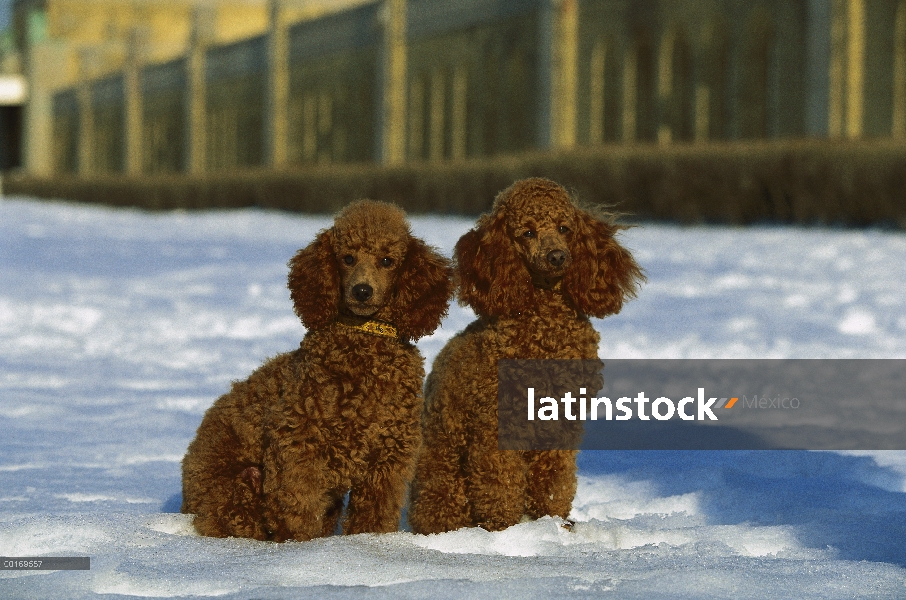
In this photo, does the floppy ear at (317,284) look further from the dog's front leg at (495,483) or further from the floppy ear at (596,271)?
the floppy ear at (596,271)

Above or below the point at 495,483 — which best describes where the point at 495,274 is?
above

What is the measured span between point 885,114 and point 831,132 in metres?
0.79

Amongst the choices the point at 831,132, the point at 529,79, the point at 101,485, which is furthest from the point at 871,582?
the point at 529,79

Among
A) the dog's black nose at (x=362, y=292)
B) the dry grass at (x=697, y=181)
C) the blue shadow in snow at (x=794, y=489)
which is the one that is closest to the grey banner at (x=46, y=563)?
the dog's black nose at (x=362, y=292)

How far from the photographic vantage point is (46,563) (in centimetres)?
371

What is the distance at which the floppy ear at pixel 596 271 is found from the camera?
4.15 metres

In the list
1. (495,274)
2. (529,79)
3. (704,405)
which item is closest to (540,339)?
(495,274)

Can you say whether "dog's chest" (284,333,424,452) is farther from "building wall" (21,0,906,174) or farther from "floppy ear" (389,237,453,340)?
"building wall" (21,0,906,174)

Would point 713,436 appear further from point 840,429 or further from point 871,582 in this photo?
point 871,582

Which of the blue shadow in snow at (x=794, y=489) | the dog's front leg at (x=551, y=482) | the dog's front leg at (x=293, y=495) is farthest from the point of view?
the blue shadow in snow at (x=794, y=489)

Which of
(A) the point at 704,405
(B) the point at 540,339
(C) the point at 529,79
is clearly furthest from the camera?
(C) the point at 529,79

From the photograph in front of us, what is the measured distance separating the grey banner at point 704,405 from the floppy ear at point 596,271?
22 centimetres

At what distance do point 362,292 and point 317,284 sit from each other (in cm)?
23

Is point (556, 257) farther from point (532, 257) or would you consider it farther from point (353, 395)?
point (353, 395)
